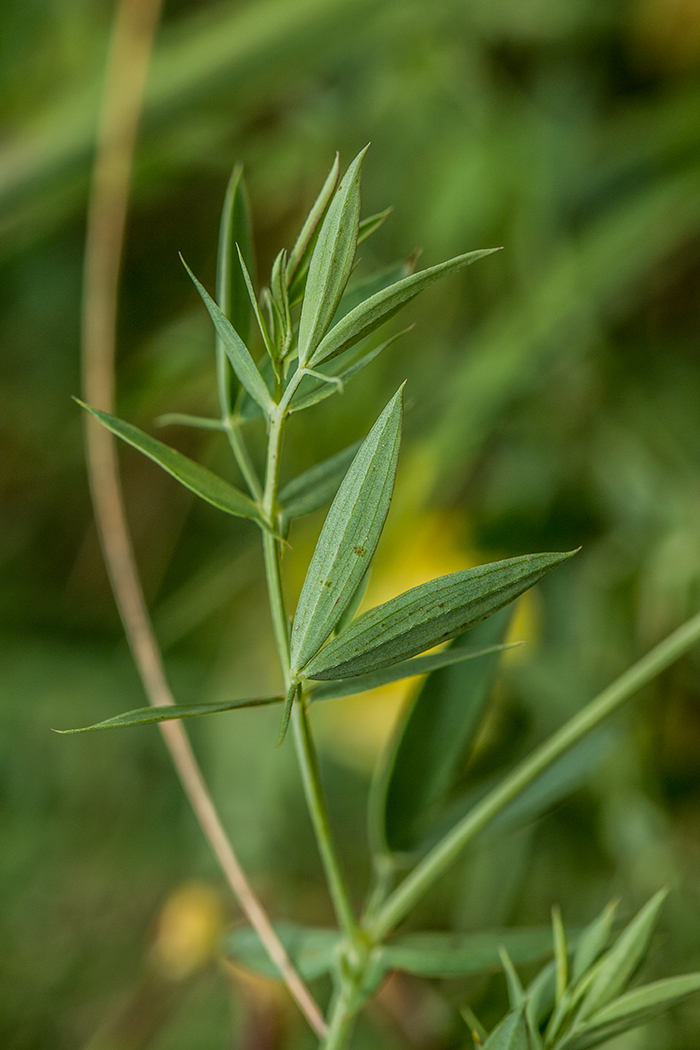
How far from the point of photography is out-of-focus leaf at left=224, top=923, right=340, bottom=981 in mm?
213

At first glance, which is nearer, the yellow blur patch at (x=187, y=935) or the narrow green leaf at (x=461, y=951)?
the narrow green leaf at (x=461, y=951)

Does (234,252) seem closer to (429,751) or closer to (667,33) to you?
(429,751)

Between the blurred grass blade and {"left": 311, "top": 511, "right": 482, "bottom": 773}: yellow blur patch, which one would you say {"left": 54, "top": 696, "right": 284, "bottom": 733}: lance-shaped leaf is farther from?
{"left": 311, "top": 511, "right": 482, "bottom": 773}: yellow blur patch

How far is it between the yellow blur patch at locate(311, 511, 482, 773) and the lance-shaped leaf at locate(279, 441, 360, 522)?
0.31 meters

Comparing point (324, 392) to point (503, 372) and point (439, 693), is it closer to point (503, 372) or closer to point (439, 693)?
point (439, 693)

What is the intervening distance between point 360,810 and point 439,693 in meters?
0.35

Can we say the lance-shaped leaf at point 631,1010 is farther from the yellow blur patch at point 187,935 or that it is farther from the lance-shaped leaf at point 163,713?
the yellow blur patch at point 187,935

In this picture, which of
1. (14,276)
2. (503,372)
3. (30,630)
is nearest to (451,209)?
(503,372)

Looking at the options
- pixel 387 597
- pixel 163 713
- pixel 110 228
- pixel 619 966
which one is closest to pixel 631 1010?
pixel 619 966

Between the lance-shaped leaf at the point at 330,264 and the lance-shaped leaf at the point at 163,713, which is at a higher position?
the lance-shaped leaf at the point at 330,264

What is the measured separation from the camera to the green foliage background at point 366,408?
49 centimetres

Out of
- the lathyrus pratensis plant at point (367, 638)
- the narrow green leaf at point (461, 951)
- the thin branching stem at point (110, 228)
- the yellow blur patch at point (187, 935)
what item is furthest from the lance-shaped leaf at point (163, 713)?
the yellow blur patch at point (187, 935)

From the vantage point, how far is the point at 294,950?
0.74 feet

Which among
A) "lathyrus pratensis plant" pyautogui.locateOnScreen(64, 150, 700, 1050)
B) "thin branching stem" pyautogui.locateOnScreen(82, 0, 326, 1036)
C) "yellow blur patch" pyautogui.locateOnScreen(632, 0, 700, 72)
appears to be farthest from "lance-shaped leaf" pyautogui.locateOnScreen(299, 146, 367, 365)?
"yellow blur patch" pyautogui.locateOnScreen(632, 0, 700, 72)
